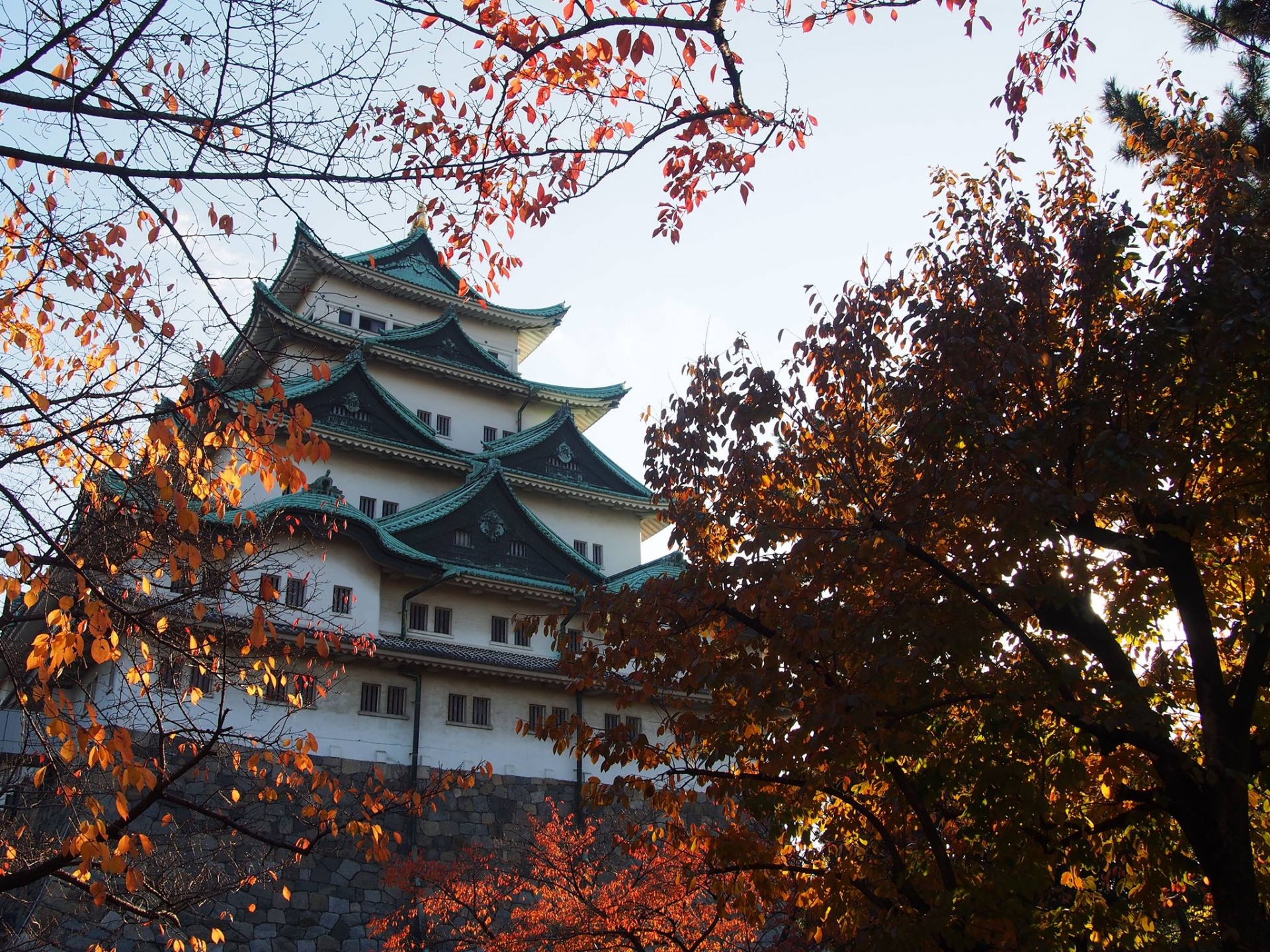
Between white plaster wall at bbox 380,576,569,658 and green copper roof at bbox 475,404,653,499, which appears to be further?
green copper roof at bbox 475,404,653,499

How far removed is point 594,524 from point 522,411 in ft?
17.0

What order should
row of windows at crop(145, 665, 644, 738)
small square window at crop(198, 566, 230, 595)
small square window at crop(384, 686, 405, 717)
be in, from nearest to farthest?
small square window at crop(198, 566, 230, 595) → row of windows at crop(145, 665, 644, 738) → small square window at crop(384, 686, 405, 717)

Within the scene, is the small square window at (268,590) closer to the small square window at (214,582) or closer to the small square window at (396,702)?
the small square window at (214,582)

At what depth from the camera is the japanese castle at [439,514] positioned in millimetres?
24453

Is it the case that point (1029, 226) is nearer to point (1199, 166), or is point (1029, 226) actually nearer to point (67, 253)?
point (1199, 166)

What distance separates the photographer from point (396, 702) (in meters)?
24.8

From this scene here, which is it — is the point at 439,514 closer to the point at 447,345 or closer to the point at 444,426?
the point at 444,426

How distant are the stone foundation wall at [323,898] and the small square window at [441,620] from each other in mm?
4128

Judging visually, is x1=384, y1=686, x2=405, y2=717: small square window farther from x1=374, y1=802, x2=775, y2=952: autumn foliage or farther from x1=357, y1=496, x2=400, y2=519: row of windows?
x1=357, y1=496, x2=400, y2=519: row of windows

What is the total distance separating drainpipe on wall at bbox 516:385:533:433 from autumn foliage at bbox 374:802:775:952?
15637mm

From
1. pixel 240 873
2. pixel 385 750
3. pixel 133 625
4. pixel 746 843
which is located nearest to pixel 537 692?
pixel 385 750

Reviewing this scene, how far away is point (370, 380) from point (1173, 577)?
84.2ft

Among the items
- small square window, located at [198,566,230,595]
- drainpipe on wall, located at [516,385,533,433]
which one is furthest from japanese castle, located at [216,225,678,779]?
small square window, located at [198,566,230,595]

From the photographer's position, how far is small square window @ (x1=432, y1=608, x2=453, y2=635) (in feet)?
88.3
